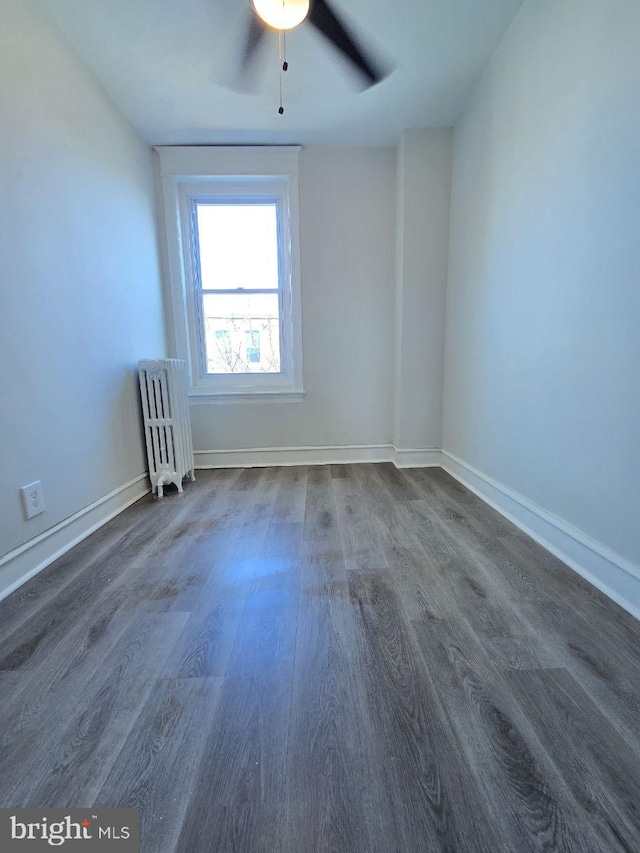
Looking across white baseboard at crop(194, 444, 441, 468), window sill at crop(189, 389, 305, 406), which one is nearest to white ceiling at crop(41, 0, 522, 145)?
window sill at crop(189, 389, 305, 406)

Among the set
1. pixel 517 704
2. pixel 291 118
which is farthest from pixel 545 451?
pixel 291 118

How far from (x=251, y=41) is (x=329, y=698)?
2.90 metres

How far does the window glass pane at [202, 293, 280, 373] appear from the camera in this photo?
3.09 metres

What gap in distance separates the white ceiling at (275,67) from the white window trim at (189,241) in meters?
0.11

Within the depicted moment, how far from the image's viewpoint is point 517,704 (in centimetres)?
93

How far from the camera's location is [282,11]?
1570mm

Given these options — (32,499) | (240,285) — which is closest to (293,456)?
(240,285)

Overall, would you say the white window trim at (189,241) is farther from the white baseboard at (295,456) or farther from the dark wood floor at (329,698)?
the dark wood floor at (329,698)

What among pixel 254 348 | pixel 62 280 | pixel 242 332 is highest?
pixel 62 280

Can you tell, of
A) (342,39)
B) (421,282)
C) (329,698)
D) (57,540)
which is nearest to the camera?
(329,698)

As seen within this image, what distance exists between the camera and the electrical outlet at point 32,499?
5.05 ft

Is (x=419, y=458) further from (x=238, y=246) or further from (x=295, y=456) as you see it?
(x=238, y=246)

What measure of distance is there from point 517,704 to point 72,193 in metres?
2.79

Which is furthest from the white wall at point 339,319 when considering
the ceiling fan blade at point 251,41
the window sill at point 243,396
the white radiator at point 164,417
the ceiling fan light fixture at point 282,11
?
the ceiling fan light fixture at point 282,11
